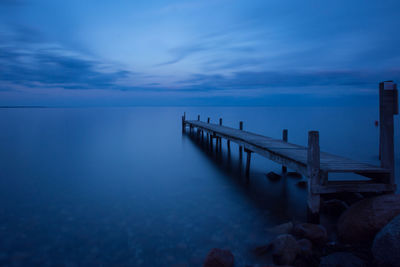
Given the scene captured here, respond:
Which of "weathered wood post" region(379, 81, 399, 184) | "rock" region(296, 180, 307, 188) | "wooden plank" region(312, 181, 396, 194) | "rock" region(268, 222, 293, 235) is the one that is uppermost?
"weathered wood post" region(379, 81, 399, 184)

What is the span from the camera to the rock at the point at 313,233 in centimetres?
498

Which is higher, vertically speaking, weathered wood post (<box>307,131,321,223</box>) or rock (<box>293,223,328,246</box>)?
weathered wood post (<box>307,131,321,223</box>)

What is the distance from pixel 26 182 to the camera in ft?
34.1

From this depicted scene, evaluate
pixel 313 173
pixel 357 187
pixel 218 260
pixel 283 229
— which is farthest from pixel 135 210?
pixel 357 187

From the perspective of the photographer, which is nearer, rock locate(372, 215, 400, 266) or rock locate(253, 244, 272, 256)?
rock locate(372, 215, 400, 266)

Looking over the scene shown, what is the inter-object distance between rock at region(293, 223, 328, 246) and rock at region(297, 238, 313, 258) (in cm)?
29

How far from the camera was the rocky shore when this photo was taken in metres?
3.83

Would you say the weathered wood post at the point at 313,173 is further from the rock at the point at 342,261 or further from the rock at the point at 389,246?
the rock at the point at 389,246

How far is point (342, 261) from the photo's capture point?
155 inches

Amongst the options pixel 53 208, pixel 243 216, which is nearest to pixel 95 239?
pixel 53 208

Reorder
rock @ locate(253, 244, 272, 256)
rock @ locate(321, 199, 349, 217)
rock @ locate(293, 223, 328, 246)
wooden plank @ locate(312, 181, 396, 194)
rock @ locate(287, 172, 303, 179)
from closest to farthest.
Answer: rock @ locate(293, 223, 328, 246) → rock @ locate(253, 244, 272, 256) → wooden plank @ locate(312, 181, 396, 194) → rock @ locate(321, 199, 349, 217) → rock @ locate(287, 172, 303, 179)

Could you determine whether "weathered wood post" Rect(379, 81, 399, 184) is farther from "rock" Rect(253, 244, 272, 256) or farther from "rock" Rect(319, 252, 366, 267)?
"rock" Rect(253, 244, 272, 256)

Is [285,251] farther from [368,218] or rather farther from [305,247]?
[368,218]

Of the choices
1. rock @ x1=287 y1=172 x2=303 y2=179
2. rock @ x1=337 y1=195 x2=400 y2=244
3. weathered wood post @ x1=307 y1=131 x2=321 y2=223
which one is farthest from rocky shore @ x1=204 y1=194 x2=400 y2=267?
rock @ x1=287 y1=172 x2=303 y2=179
